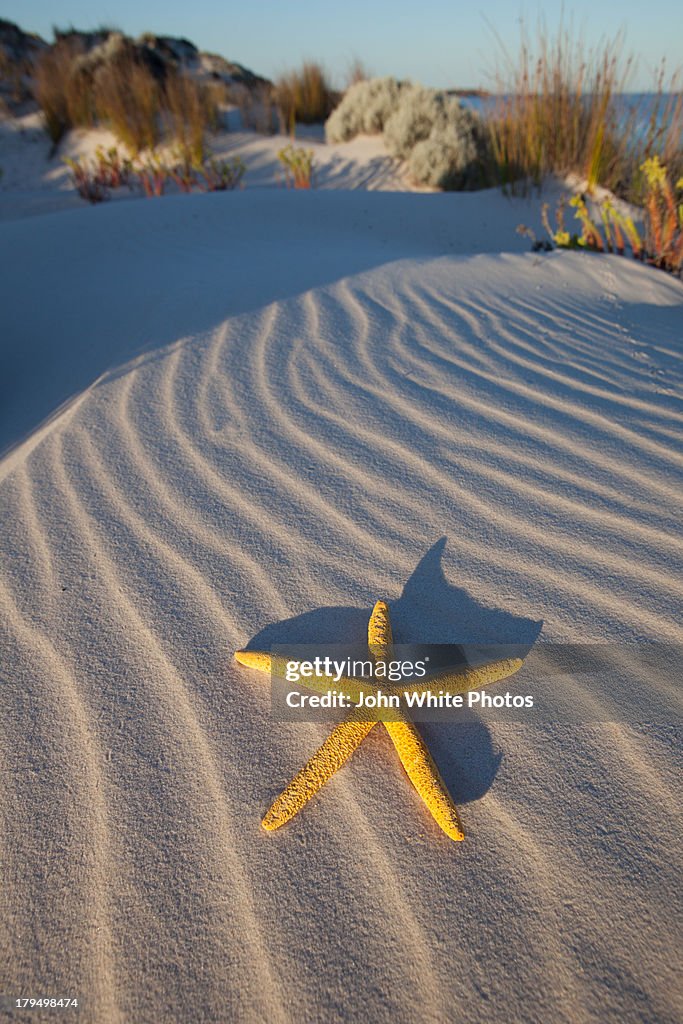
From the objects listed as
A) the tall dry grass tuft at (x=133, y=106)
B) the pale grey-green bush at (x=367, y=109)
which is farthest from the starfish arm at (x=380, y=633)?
the tall dry grass tuft at (x=133, y=106)

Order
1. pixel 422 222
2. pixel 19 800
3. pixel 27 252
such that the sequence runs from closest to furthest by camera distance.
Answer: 1. pixel 19 800
2. pixel 27 252
3. pixel 422 222

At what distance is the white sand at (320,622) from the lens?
3.59 feet

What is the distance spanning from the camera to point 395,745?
4.32 feet

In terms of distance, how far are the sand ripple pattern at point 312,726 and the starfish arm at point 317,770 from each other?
87 mm

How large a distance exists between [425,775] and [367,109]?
9599 mm

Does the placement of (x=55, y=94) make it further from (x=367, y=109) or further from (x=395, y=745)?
(x=395, y=745)

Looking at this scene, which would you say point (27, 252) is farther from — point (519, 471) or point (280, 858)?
point (280, 858)

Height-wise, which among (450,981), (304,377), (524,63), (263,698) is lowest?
(450,981)

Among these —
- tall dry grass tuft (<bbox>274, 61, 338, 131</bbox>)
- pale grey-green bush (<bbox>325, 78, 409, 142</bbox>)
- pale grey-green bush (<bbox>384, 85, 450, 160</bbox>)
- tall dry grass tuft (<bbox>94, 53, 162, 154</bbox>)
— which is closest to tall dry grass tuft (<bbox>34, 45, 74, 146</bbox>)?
tall dry grass tuft (<bbox>94, 53, 162, 154</bbox>)

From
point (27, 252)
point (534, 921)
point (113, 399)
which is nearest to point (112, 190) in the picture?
point (27, 252)

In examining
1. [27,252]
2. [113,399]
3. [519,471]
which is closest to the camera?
[519,471]

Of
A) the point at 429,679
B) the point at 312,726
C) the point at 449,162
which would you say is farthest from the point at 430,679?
the point at 449,162

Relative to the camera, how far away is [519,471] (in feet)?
7.05

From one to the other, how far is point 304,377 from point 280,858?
200 cm
